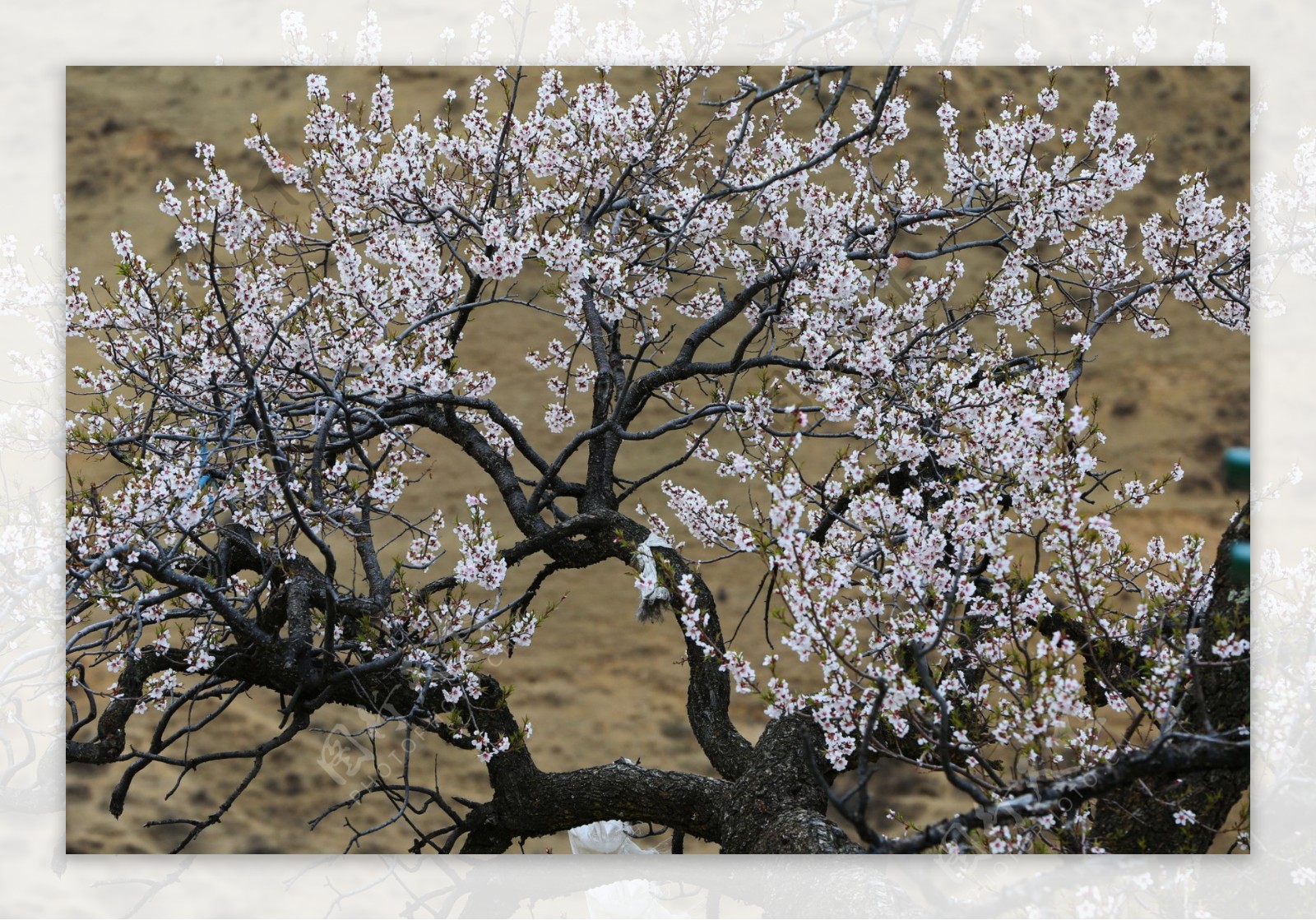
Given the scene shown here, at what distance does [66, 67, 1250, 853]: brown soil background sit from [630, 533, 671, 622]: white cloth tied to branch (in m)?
0.52

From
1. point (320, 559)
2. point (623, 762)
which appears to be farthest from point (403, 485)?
point (623, 762)

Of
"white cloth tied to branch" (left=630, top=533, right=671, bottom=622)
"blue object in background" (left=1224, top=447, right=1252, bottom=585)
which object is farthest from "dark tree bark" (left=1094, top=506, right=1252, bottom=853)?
"white cloth tied to branch" (left=630, top=533, right=671, bottom=622)

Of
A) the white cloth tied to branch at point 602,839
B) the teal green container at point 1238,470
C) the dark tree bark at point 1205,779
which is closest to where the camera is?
the dark tree bark at point 1205,779

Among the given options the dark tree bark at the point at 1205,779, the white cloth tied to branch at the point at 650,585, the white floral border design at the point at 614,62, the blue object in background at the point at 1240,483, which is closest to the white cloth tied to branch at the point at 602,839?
the white floral border design at the point at 614,62

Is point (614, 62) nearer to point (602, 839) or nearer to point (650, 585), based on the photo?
point (650, 585)

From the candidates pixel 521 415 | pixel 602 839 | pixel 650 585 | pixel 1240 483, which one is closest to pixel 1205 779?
pixel 1240 483

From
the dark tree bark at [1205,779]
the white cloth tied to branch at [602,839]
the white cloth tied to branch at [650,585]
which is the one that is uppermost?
the white cloth tied to branch at [650,585]

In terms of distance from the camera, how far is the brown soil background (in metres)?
2.27

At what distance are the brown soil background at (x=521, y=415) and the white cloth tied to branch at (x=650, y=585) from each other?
0.52 m

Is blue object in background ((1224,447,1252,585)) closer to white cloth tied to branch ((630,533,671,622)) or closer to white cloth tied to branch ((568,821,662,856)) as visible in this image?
white cloth tied to branch ((630,533,671,622))

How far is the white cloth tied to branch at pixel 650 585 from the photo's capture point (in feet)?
6.49

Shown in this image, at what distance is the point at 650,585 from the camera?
1977 mm

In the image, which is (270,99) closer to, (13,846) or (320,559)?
(320,559)

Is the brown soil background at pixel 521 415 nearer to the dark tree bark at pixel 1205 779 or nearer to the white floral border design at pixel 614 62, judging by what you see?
the white floral border design at pixel 614 62
